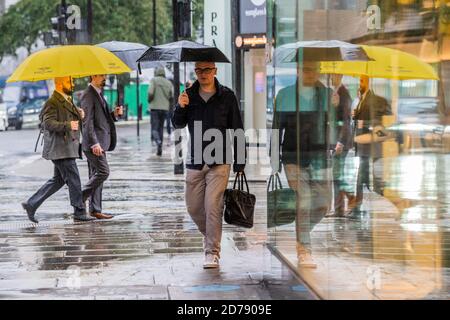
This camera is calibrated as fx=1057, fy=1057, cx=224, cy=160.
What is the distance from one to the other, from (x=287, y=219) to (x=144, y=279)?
127 cm

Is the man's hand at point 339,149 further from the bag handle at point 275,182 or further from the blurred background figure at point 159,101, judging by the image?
the blurred background figure at point 159,101

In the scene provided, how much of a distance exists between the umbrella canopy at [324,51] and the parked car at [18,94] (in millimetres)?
37656

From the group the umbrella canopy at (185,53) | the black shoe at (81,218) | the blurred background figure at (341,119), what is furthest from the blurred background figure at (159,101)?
the blurred background figure at (341,119)

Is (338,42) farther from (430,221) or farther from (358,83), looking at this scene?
(430,221)

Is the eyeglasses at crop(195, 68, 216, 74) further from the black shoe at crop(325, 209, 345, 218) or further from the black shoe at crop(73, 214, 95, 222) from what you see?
the black shoe at crop(73, 214, 95, 222)

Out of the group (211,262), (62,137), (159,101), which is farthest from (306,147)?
(159,101)

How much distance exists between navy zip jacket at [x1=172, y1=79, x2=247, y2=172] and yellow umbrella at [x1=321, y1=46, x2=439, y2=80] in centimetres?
147

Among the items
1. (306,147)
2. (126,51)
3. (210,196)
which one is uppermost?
(126,51)

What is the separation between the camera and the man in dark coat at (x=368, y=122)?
7379 millimetres

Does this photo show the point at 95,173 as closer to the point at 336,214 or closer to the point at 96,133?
the point at 96,133

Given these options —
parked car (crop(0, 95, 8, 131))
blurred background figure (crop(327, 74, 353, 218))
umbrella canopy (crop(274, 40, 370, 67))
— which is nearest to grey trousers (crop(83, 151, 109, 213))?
umbrella canopy (crop(274, 40, 370, 67))

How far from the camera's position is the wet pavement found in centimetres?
803

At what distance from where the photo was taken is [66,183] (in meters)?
12.4

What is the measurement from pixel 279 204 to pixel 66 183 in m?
4.18
